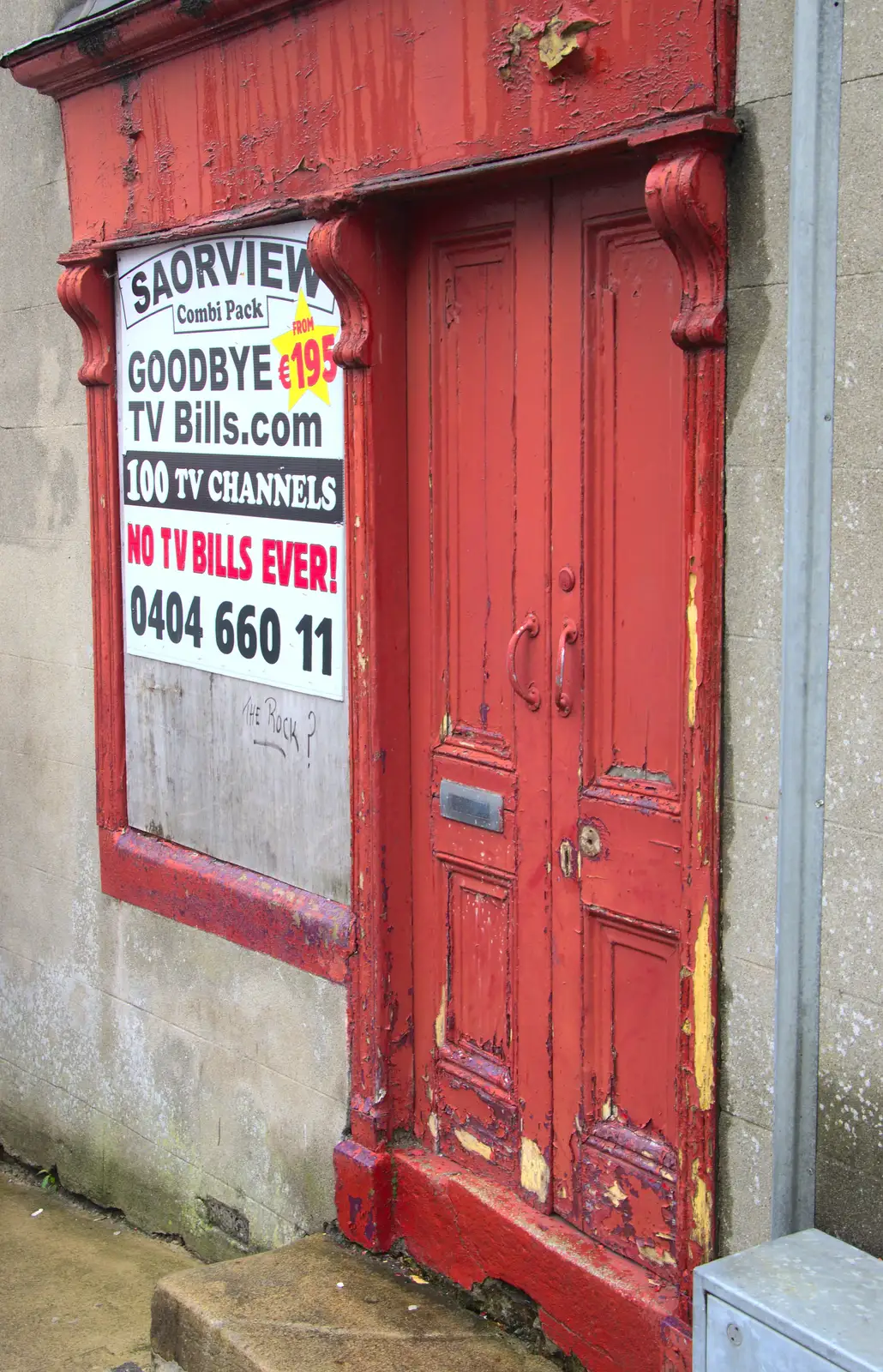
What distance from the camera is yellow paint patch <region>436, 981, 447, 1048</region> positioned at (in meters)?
4.12

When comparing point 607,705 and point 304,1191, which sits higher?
point 607,705

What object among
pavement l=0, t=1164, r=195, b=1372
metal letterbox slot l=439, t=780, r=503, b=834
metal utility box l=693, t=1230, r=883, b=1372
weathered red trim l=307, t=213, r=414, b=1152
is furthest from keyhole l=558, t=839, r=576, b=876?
pavement l=0, t=1164, r=195, b=1372

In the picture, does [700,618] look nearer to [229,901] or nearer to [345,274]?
[345,274]

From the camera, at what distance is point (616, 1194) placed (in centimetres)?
362

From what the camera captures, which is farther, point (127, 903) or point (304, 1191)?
point (127, 903)

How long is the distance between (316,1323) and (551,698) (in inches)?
66.1

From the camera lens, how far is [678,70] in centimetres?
302

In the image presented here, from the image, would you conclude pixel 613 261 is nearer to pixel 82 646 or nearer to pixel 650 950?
pixel 650 950

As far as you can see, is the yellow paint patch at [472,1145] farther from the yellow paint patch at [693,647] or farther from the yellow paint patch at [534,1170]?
the yellow paint patch at [693,647]

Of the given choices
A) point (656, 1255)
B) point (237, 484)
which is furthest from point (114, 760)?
point (656, 1255)

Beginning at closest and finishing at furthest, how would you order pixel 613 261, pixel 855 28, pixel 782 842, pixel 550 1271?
pixel 855 28
pixel 782 842
pixel 613 261
pixel 550 1271

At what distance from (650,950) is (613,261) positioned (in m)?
1.57

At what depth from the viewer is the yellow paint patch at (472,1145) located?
4031mm

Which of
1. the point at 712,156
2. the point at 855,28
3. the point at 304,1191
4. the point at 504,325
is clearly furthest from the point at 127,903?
the point at 855,28
